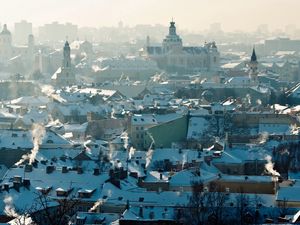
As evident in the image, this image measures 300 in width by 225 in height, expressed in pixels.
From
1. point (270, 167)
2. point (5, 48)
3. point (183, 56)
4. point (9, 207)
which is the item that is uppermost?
point (9, 207)

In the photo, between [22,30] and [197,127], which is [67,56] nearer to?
[197,127]

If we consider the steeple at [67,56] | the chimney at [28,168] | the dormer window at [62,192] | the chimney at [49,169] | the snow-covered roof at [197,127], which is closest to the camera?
the dormer window at [62,192]

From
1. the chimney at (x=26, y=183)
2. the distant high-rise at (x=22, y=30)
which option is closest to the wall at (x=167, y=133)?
the chimney at (x=26, y=183)

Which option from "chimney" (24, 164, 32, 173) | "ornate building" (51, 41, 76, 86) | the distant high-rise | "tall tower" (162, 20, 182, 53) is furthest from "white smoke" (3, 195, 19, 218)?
the distant high-rise

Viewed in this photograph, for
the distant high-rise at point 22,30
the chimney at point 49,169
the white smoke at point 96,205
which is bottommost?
the distant high-rise at point 22,30

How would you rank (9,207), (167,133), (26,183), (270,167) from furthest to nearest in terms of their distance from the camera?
(167,133), (270,167), (26,183), (9,207)

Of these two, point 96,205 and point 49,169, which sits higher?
point 49,169

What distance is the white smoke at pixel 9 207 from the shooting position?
77.0 ft

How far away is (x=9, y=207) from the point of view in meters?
24.6

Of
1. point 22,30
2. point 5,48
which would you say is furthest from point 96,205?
point 22,30

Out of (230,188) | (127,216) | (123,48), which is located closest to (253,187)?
(230,188)

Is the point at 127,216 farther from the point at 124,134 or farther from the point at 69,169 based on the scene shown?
the point at 124,134

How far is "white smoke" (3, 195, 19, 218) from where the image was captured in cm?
2346

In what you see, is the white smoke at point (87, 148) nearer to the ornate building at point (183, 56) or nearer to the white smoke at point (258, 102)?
the white smoke at point (258, 102)
